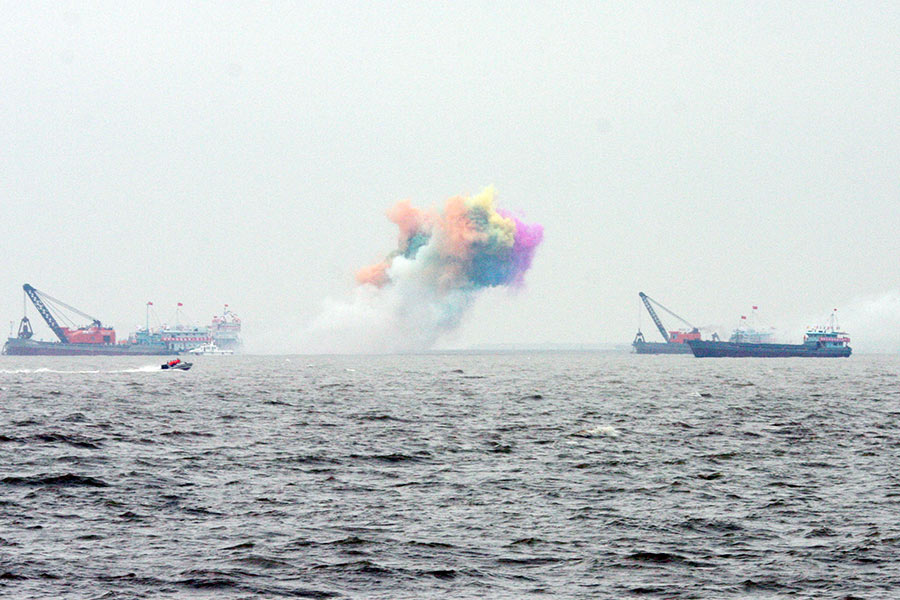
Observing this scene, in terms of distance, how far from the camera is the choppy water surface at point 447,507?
19172mm

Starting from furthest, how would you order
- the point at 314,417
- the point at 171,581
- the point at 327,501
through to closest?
1. the point at 314,417
2. the point at 327,501
3. the point at 171,581

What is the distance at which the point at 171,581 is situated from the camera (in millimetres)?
18719

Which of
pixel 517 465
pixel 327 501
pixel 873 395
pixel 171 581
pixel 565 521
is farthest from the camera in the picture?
pixel 873 395

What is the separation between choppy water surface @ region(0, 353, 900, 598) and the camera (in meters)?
19.2

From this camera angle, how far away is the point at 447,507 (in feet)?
87.9

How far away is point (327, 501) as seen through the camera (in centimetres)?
2762

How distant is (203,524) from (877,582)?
15304 mm

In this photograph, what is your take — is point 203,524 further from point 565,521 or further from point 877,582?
point 877,582

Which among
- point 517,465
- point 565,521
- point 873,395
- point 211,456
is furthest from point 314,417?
point 873,395

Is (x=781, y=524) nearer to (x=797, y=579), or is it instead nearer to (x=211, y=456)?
(x=797, y=579)

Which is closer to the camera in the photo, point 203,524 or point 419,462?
point 203,524

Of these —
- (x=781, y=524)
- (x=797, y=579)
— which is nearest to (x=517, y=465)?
(x=781, y=524)

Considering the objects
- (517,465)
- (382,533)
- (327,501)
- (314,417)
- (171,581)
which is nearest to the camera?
(171,581)

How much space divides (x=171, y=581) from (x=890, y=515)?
18280mm
